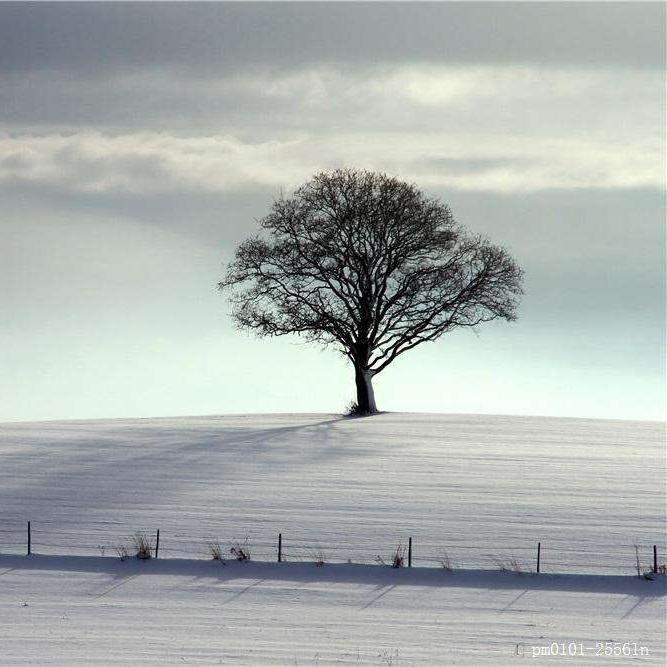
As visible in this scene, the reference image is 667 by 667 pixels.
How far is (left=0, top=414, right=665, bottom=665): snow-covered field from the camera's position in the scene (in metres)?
18.7

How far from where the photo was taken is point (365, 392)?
5144 centimetres

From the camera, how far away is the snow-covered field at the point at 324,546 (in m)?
18.7

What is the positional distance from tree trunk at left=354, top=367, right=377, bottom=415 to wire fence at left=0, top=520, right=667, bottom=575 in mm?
24895

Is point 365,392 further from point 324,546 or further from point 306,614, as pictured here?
point 306,614

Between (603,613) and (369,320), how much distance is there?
98.5ft

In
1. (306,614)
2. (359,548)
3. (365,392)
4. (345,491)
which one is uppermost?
(365,392)

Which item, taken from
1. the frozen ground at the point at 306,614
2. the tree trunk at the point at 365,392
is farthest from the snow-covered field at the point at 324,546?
the tree trunk at the point at 365,392

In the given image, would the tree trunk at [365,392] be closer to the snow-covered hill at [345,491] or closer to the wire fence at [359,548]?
the snow-covered hill at [345,491]

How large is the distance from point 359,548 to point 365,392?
27.0 metres

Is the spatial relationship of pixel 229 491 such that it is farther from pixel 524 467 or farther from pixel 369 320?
pixel 369 320

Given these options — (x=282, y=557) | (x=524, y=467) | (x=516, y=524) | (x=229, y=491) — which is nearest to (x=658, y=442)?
(x=524, y=467)

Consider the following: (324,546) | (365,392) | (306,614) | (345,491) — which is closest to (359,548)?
(324,546)

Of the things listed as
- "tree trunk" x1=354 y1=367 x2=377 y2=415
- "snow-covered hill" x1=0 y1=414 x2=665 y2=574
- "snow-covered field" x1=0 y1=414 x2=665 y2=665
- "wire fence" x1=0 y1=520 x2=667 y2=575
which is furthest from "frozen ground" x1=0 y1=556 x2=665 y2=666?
"tree trunk" x1=354 y1=367 x2=377 y2=415

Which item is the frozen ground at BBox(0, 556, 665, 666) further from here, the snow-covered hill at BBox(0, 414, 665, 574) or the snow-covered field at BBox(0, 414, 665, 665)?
the snow-covered hill at BBox(0, 414, 665, 574)
